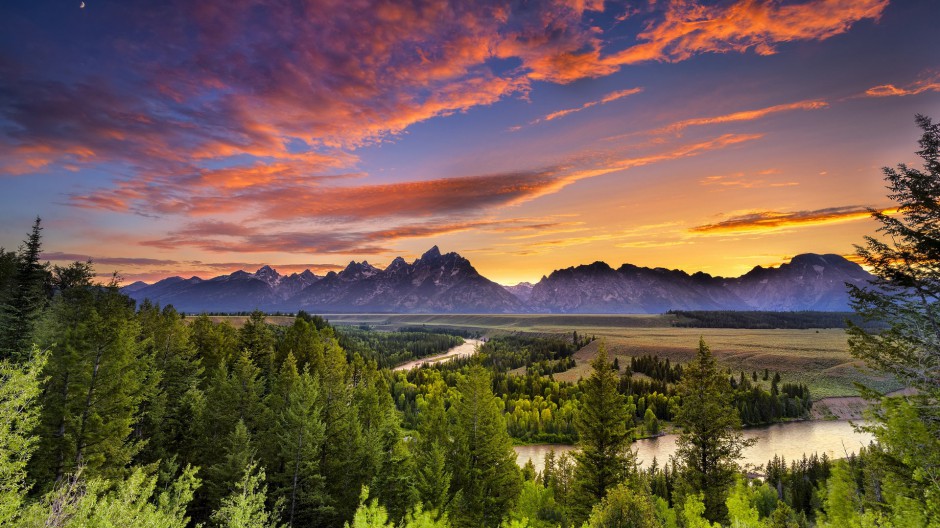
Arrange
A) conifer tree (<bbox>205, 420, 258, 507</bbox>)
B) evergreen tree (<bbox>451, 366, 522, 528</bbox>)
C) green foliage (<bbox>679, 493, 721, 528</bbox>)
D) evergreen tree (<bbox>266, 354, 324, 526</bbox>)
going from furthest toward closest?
evergreen tree (<bbox>266, 354, 324, 526</bbox>) → evergreen tree (<bbox>451, 366, 522, 528</bbox>) → conifer tree (<bbox>205, 420, 258, 507</bbox>) → green foliage (<bbox>679, 493, 721, 528</bbox>)

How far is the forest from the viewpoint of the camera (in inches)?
897

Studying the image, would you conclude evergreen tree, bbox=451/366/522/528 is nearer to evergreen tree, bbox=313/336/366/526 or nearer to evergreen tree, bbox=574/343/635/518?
evergreen tree, bbox=574/343/635/518

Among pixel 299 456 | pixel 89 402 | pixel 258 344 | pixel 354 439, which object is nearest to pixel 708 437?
pixel 354 439

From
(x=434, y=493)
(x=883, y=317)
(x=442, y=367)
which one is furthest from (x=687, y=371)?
(x=442, y=367)

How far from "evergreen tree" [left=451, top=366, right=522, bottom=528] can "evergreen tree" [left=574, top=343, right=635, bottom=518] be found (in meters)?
7.67

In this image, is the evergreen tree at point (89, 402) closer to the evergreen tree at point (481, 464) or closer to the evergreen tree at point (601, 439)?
the evergreen tree at point (481, 464)

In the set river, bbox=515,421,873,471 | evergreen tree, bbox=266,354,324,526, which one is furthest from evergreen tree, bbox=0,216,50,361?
river, bbox=515,421,873,471

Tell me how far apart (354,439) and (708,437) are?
36422 millimetres

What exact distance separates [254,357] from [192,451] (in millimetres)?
21088

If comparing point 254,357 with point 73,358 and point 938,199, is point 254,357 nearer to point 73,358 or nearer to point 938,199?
point 73,358

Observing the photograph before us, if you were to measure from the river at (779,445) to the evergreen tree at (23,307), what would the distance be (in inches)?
3391

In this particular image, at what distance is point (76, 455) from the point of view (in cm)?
3200

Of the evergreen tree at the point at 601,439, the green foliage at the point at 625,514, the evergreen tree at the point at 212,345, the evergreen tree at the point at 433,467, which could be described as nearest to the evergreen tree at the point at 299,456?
the evergreen tree at the point at 433,467

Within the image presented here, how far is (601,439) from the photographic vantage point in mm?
39062
